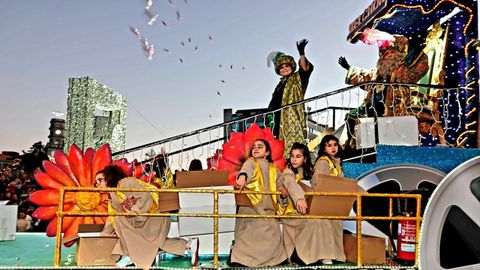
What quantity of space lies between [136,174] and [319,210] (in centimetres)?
229

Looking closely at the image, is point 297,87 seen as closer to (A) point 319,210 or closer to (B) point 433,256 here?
(A) point 319,210

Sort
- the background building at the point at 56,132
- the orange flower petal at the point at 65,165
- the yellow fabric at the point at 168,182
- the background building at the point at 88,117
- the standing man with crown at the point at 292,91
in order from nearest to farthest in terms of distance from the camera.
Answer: the orange flower petal at the point at 65,165
the yellow fabric at the point at 168,182
the standing man with crown at the point at 292,91
the background building at the point at 88,117
the background building at the point at 56,132

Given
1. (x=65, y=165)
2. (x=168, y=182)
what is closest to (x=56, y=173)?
(x=65, y=165)

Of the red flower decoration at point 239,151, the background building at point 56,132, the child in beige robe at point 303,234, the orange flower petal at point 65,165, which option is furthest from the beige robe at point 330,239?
the background building at point 56,132

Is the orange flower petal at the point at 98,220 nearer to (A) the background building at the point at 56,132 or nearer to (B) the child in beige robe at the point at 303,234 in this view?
(B) the child in beige robe at the point at 303,234

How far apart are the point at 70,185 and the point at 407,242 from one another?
135 inches

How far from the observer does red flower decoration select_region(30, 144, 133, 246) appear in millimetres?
4789

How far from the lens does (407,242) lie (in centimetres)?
443

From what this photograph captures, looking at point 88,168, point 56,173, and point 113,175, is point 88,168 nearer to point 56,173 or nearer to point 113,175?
point 56,173

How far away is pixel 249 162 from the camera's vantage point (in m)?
4.64

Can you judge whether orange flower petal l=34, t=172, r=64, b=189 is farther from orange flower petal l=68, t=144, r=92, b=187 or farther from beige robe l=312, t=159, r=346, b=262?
beige robe l=312, t=159, r=346, b=262

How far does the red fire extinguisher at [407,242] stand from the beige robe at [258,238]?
43.7 inches

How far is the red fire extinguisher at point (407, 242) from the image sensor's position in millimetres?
4410

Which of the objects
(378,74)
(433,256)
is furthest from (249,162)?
(378,74)
